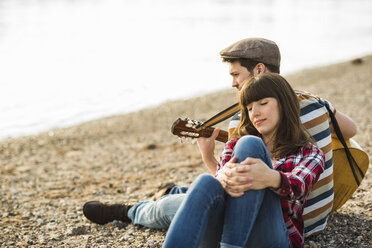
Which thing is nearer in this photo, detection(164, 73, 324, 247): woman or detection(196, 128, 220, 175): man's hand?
detection(164, 73, 324, 247): woman

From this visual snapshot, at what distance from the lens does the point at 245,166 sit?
2699mm

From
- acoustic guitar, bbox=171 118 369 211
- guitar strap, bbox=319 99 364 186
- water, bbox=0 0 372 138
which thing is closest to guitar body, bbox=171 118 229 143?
acoustic guitar, bbox=171 118 369 211

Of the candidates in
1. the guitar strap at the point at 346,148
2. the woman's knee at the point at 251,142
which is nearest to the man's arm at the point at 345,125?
the guitar strap at the point at 346,148

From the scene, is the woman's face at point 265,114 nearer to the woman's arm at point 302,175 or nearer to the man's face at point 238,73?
the woman's arm at point 302,175

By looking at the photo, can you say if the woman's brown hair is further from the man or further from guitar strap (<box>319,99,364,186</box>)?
guitar strap (<box>319,99,364,186</box>)

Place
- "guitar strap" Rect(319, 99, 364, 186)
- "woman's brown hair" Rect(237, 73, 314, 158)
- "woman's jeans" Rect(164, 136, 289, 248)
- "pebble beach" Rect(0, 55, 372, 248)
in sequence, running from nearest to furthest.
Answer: "woman's jeans" Rect(164, 136, 289, 248), "woman's brown hair" Rect(237, 73, 314, 158), "guitar strap" Rect(319, 99, 364, 186), "pebble beach" Rect(0, 55, 372, 248)

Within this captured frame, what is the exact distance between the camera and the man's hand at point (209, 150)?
3.72 meters

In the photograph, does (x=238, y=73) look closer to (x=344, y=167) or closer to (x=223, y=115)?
(x=223, y=115)

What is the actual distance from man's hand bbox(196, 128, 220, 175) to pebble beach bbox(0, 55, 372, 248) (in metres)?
0.83

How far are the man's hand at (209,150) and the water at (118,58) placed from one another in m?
7.94

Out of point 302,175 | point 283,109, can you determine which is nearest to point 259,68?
point 283,109

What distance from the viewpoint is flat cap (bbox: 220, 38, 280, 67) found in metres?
3.70

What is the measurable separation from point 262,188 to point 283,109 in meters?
0.67

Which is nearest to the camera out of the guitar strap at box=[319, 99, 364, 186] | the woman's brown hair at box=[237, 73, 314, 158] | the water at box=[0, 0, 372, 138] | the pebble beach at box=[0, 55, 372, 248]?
the woman's brown hair at box=[237, 73, 314, 158]
